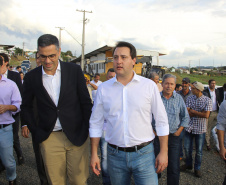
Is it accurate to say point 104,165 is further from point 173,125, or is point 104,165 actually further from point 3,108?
point 3,108

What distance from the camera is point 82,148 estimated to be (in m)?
2.71

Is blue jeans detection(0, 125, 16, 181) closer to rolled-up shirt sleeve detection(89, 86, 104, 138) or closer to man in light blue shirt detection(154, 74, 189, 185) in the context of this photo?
rolled-up shirt sleeve detection(89, 86, 104, 138)

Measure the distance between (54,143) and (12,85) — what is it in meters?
1.63

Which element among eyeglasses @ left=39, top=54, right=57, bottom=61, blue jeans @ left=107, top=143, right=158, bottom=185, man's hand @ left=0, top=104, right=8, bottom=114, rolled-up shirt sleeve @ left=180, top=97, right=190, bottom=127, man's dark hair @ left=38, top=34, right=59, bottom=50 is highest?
man's dark hair @ left=38, top=34, right=59, bottom=50

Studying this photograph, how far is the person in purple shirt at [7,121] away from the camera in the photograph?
3364 mm

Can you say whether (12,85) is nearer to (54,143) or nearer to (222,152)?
(54,143)

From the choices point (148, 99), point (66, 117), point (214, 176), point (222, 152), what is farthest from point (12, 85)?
point (214, 176)

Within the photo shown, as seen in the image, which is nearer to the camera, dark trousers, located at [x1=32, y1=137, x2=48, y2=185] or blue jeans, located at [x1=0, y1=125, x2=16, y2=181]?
dark trousers, located at [x1=32, y1=137, x2=48, y2=185]

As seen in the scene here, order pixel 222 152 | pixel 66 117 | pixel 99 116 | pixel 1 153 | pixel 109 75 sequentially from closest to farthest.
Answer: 1. pixel 99 116
2. pixel 66 117
3. pixel 222 152
4. pixel 1 153
5. pixel 109 75

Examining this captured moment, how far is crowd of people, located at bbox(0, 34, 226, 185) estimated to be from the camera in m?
2.17

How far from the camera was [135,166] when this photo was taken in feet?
7.04

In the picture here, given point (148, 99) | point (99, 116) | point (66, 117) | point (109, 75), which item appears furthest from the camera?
point (109, 75)

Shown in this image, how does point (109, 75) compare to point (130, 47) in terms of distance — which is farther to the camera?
point (109, 75)

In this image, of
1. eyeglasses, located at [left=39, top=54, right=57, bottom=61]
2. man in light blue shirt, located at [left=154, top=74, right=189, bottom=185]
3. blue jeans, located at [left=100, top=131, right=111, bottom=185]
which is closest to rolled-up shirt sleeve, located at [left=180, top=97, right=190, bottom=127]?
man in light blue shirt, located at [left=154, top=74, right=189, bottom=185]
